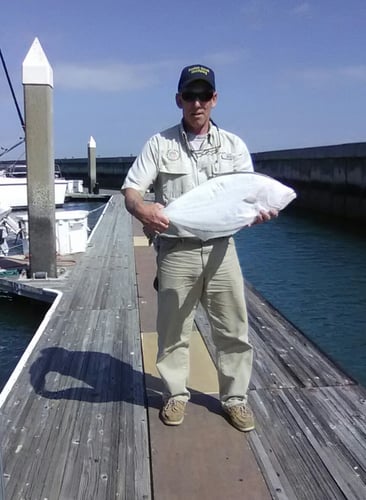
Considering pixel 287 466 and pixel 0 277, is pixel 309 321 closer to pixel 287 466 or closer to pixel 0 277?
pixel 0 277

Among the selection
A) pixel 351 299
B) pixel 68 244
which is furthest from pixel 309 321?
pixel 68 244

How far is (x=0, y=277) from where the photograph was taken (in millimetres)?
7133

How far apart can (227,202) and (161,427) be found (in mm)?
1295

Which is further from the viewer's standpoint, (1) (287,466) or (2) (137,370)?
(2) (137,370)

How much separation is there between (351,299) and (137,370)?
19.0ft

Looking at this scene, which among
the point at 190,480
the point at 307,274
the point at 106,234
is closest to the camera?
the point at 190,480

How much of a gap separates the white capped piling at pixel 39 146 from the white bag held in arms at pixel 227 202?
439 cm

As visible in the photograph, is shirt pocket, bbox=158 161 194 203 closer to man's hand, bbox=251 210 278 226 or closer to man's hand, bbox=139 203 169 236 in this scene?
man's hand, bbox=139 203 169 236

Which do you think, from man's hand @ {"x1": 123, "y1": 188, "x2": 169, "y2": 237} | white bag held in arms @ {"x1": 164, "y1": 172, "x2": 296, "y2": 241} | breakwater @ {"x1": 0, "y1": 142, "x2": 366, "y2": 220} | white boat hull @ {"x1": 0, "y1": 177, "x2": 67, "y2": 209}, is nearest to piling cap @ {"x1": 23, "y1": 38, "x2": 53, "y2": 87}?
man's hand @ {"x1": 123, "y1": 188, "x2": 169, "y2": 237}

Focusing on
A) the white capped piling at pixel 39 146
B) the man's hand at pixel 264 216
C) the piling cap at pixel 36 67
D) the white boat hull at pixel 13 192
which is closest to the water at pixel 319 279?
the man's hand at pixel 264 216

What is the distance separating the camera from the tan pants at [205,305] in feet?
9.00

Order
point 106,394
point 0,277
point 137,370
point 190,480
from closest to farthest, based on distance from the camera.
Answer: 1. point 190,480
2. point 106,394
3. point 137,370
4. point 0,277

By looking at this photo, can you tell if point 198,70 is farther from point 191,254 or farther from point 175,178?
point 191,254

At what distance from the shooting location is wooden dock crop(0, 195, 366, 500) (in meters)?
2.47
